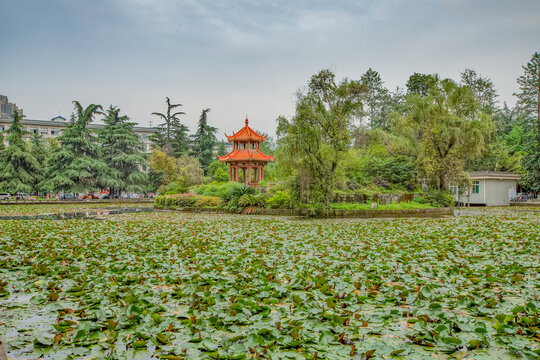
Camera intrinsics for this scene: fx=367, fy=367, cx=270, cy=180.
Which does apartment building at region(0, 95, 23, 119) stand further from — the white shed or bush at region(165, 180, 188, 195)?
the white shed

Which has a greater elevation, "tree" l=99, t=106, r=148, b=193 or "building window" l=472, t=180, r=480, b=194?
"tree" l=99, t=106, r=148, b=193

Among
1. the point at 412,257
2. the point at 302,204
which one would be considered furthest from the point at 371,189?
the point at 412,257

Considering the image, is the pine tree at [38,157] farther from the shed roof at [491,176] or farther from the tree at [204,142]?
the shed roof at [491,176]

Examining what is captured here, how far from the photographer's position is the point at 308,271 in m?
5.41

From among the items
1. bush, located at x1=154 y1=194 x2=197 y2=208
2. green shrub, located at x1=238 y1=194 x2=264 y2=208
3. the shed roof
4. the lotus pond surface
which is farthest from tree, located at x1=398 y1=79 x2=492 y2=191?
the lotus pond surface

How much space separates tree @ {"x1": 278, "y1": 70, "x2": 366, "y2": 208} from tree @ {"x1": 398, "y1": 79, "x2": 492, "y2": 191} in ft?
22.2

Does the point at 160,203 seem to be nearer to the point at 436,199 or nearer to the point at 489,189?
the point at 436,199

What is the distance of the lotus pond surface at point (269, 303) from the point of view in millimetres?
2824

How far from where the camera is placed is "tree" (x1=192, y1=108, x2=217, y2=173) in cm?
4841

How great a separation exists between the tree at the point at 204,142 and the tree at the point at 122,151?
791cm

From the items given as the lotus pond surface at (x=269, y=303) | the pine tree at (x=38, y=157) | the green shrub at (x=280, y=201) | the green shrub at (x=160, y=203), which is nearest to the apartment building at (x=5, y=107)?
the pine tree at (x=38, y=157)

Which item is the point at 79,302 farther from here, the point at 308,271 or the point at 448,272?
the point at 448,272

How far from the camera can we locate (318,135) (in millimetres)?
16422

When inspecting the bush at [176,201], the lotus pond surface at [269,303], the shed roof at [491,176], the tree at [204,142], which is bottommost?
the lotus pond surface at [269,303]
